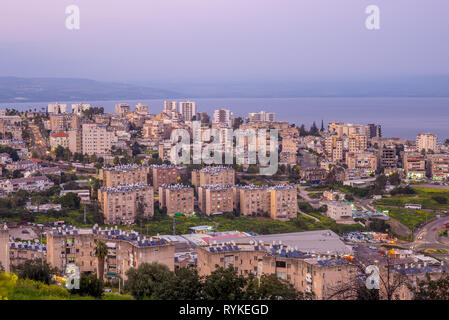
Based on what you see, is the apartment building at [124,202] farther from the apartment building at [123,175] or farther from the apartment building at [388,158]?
the apartment building at [388,158]

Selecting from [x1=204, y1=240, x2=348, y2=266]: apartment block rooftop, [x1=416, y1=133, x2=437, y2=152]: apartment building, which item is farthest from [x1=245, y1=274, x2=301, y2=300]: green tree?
[x1=416, y1=133, x2=437, y2=152]: apartment building

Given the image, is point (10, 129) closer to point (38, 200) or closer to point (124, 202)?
point (38, 200)

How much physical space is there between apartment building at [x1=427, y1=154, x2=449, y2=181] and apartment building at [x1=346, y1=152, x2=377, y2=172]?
227 cm

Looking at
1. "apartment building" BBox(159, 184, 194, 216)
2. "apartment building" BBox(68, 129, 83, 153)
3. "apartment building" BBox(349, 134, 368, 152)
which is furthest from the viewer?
"apartment building" BBox(349, 134, 368, 152)

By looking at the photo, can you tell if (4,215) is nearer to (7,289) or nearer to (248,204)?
(248,204)

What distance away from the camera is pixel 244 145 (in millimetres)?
28219

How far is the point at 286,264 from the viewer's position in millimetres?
8898

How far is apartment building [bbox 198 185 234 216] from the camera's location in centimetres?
1789

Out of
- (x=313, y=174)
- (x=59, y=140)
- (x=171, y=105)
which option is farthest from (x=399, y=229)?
(x=171, y=105)

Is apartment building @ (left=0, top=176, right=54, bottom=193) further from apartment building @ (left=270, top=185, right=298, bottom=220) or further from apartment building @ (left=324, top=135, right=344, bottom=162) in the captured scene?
apartment building @ (left=324, top=135, right=344, bottom=162)

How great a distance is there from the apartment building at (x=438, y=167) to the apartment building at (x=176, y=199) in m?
11.6

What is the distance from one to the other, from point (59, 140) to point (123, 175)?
23.0 ft

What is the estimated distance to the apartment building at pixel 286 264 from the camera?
329 inches

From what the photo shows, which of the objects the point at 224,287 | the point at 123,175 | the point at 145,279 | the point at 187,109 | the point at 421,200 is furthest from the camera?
the point at 187,109
